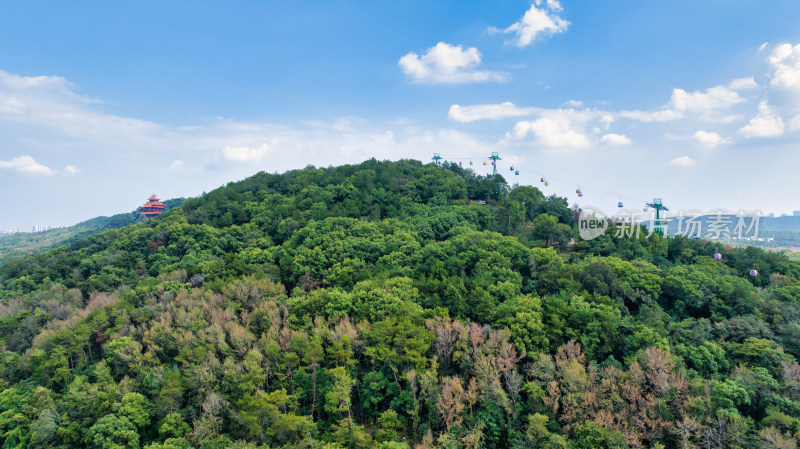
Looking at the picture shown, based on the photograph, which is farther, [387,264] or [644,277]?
[387,264]

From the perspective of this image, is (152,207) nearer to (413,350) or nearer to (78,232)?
(78,232)

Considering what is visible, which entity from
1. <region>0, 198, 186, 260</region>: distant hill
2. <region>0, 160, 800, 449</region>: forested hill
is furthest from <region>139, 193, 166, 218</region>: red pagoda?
Result: <region>0, 160, 800, 449</region>: forested hill

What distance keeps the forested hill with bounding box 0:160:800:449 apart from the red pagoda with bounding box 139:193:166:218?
149 feet

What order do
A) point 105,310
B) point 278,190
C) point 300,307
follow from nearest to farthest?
point 300,307 < point 105,310 < point 278,190

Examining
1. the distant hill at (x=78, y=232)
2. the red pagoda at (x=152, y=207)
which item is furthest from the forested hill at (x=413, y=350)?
the distant hill at (x=78, y=232)

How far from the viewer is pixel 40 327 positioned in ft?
97.1

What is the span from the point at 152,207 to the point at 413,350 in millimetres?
80942

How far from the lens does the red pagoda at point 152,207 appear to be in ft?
261

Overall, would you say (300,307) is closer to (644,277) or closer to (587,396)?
(587,396)

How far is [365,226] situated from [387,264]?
7815 mm

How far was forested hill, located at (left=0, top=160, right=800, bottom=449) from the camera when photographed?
60.6ft

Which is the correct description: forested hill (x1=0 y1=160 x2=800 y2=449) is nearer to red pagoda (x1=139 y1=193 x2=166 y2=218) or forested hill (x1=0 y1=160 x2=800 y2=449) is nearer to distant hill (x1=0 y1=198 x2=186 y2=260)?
red pagoda (x1=139 y1=193 x2=166 y2=218)

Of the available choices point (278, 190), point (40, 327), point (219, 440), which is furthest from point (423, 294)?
point (278, 190)

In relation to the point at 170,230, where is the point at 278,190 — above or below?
above
